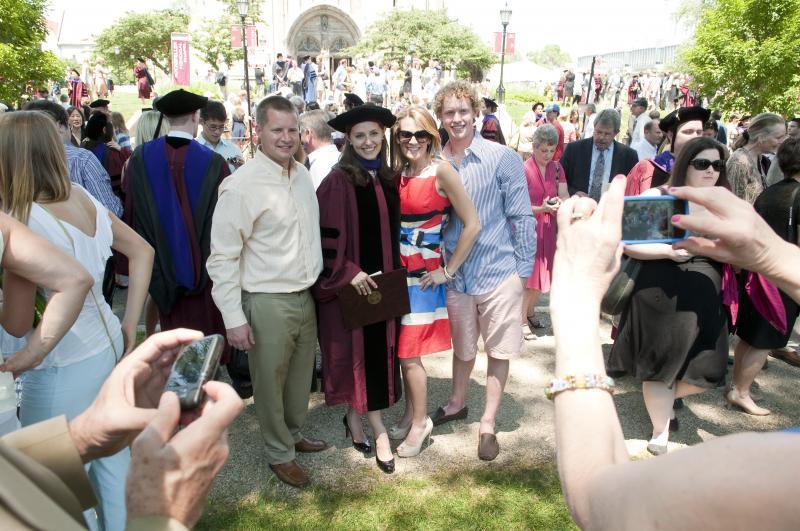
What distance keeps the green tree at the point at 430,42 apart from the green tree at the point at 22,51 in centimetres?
3126

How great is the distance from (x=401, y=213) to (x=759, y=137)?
400 centimetres

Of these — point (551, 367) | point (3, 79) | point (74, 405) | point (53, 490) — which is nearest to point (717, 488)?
point (53, 490)

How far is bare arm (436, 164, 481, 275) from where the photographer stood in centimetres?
331

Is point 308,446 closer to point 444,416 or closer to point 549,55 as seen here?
point 444,416

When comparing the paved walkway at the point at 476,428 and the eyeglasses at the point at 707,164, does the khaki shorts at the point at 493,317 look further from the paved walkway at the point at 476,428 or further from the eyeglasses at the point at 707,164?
the eyeglasses at the point at 707,164

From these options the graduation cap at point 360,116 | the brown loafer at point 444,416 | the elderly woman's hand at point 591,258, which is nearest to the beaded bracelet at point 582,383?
the elderly woman's hand at point 591,258

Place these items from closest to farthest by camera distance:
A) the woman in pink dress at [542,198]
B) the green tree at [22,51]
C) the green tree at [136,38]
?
1. the woman in pink dress at [542,198]
2. the green tree at [22,51]
3. the green tree at [136,38]

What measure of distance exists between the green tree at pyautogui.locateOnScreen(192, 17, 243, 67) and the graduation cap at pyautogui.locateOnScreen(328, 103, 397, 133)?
34.5m

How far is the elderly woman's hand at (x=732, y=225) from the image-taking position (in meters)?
1.39

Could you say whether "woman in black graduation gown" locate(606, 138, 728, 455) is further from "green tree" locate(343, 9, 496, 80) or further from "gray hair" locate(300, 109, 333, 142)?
"green tree" locate(343, 9, 496, 80)

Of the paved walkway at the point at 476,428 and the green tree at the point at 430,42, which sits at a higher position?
the green tree at the point at 430,42

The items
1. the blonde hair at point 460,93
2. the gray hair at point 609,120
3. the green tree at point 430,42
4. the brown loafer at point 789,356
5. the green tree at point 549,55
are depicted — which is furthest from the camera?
the green tree at point 549,55

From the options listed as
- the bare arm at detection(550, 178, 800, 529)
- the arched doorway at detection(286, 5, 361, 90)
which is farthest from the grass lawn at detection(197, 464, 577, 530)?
the arched doorway at detection(286, 5, 361, 90)

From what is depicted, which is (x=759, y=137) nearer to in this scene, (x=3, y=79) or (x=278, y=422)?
(x=278, y=422)
